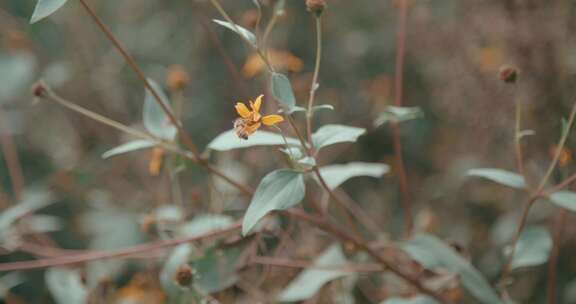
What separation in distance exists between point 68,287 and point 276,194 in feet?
1.62

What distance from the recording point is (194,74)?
1.85 m

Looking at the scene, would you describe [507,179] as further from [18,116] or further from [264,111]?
[18,116]

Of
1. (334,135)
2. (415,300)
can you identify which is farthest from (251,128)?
(415,300)

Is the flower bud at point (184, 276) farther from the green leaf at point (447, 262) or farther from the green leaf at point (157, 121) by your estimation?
the green leaf at point (447, 262)

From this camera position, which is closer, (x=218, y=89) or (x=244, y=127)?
(x=244, y=127)

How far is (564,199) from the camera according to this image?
0.71m

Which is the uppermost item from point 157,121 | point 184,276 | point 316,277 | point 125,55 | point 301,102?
point 125,55

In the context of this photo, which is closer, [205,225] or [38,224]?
[205,225]

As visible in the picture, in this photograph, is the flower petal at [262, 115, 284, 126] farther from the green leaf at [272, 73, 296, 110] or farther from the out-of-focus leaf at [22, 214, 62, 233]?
the out-of-focus leaf at [22, 214, 62, 233]

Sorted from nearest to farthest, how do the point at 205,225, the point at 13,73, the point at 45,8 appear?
1. the point at 45,8
2. the point at 205,225
3. the point at 13,73

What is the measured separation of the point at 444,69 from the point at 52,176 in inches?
33.6

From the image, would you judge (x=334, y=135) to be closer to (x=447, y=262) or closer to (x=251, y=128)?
(x=251, y=128)

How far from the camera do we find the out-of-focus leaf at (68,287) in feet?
3.12

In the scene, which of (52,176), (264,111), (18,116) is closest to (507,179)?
(264,111)
